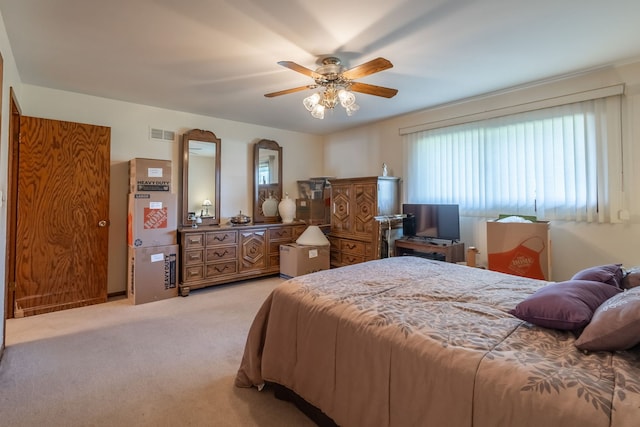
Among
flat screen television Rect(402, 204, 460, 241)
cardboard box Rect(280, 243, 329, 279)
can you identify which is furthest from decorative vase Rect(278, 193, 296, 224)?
flat screen television Rect(402, 204, 460, 241)

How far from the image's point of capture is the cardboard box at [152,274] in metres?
3.47

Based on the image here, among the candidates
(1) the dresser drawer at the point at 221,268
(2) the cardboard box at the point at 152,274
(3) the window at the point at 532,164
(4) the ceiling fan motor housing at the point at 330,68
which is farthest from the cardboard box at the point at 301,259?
(4) the ceiling fan motor housing at the point at 330,68

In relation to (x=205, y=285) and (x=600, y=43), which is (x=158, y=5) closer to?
(x=205, y=285)

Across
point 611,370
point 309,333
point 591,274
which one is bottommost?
point 309,333

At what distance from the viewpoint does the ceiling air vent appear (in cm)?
406

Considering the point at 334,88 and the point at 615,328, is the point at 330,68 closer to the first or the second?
the point at 334,88

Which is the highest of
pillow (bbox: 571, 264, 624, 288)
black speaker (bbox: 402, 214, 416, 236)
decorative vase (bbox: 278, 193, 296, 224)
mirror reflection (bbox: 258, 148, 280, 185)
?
mirror reflection (bbox: 258, 148, 280, 185)

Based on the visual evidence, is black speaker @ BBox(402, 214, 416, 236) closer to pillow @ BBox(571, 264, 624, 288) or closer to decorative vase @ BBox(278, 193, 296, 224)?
decorative vase @ BBox(278, 193, 296, 224)

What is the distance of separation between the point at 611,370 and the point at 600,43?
9.01 feet

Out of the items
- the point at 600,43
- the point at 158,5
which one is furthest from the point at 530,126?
the point at 158,5

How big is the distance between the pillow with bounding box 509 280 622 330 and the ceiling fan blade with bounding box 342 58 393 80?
1661mm

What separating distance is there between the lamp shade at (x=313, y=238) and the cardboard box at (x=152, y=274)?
1756 millimetres

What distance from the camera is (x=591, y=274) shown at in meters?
1.54

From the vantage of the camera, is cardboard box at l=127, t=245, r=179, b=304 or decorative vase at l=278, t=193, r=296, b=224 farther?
decorative vase at l=278, t=193, r=296, b=224
